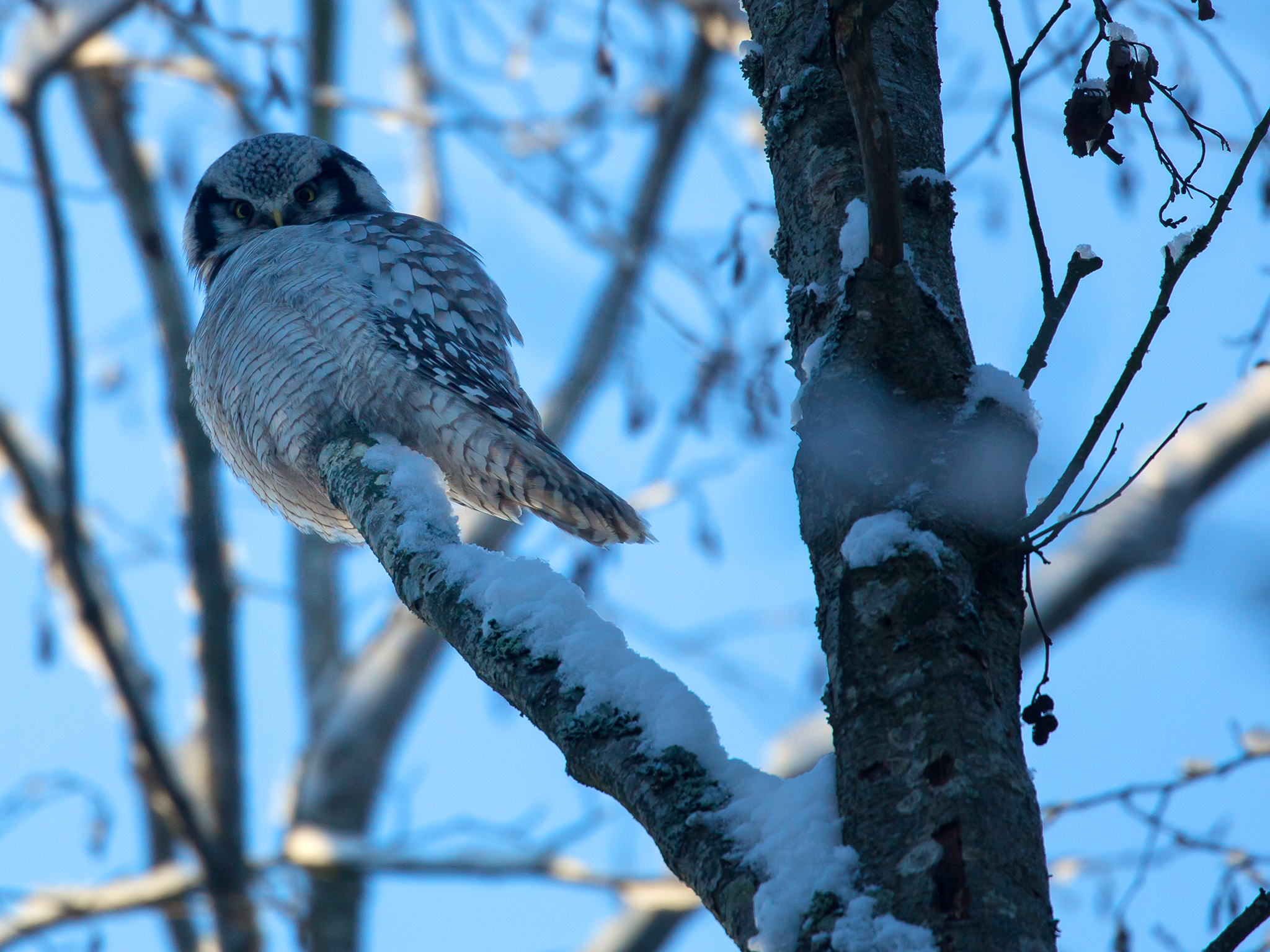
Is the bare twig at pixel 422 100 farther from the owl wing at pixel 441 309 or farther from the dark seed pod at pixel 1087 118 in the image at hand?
the dark seed pod at pixel 1087 118

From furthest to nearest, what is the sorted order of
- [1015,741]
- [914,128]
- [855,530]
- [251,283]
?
[251,283] < [914,128] < [855,530] < [1015,741]

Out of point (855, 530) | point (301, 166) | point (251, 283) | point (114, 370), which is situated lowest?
point (855, 530)

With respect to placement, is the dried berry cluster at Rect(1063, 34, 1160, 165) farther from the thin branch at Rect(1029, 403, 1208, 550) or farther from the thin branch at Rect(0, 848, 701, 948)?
the thin branch at Rect(0, 848, 701, 948)

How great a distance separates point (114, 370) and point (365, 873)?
12.6 feet

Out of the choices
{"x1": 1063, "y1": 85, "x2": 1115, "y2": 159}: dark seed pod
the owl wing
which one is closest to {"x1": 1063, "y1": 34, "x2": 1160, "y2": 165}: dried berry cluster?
{"x1": 1063, "y1": 85, "x2": 1115, "y2": 159}: dark seed pod

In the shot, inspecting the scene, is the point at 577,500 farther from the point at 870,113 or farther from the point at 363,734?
the point at 363,734

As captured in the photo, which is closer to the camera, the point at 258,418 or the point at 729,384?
the point at 258,418

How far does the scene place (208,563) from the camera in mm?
6410

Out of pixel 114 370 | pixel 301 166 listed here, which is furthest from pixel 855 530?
pixel 114 370

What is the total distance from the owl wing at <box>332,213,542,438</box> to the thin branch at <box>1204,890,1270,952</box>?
2150 mm

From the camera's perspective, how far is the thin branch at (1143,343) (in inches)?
56.8

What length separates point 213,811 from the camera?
21.9 feet

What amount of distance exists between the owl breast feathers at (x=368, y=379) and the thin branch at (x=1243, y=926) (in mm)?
1913

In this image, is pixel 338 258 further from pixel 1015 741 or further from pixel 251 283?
pixel 1015 741
